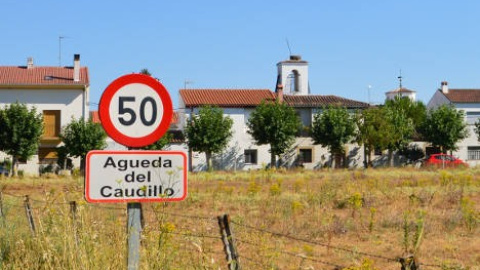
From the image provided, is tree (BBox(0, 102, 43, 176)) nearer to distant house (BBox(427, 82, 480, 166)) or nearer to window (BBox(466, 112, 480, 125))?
distant house (BBox(427, 82, 480, 166))

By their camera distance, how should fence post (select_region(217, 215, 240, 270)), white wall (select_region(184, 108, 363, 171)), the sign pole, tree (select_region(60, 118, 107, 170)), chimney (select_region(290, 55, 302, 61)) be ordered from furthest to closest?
chimney (select_region(290, 55, 302, 61))
white wall (select_region(184, 108, 363, 171))
tree (select_region(60, 118, 107, 170))
fence post (select_region(217, 215, 240, 270))
the sign pole

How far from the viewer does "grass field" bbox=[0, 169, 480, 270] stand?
5.86m

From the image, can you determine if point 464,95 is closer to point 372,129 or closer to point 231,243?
point 372,129

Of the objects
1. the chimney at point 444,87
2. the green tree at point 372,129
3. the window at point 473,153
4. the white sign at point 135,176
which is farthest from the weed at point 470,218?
the chimney at point 444,87

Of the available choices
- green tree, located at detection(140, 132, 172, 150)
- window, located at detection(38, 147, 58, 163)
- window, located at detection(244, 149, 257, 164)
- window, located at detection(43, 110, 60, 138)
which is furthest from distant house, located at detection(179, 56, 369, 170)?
window, located at detection(38, 147, 58, 163)

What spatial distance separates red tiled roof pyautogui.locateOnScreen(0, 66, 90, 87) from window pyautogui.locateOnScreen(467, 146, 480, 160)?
33.1 metres

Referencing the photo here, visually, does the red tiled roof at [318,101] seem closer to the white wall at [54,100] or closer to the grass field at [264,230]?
the white wall at [54,100]

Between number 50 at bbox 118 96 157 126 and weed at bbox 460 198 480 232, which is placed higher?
number 50 at bbox 118 96 157 126

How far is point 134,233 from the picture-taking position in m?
5.32

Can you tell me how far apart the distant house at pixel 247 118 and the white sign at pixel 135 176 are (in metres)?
47.2

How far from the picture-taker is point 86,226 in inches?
238

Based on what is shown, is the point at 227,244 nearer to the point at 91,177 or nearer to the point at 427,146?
the point at 91,177

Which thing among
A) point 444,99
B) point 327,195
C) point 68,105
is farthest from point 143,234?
point 444,99

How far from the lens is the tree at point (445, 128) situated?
5578 centimetres
